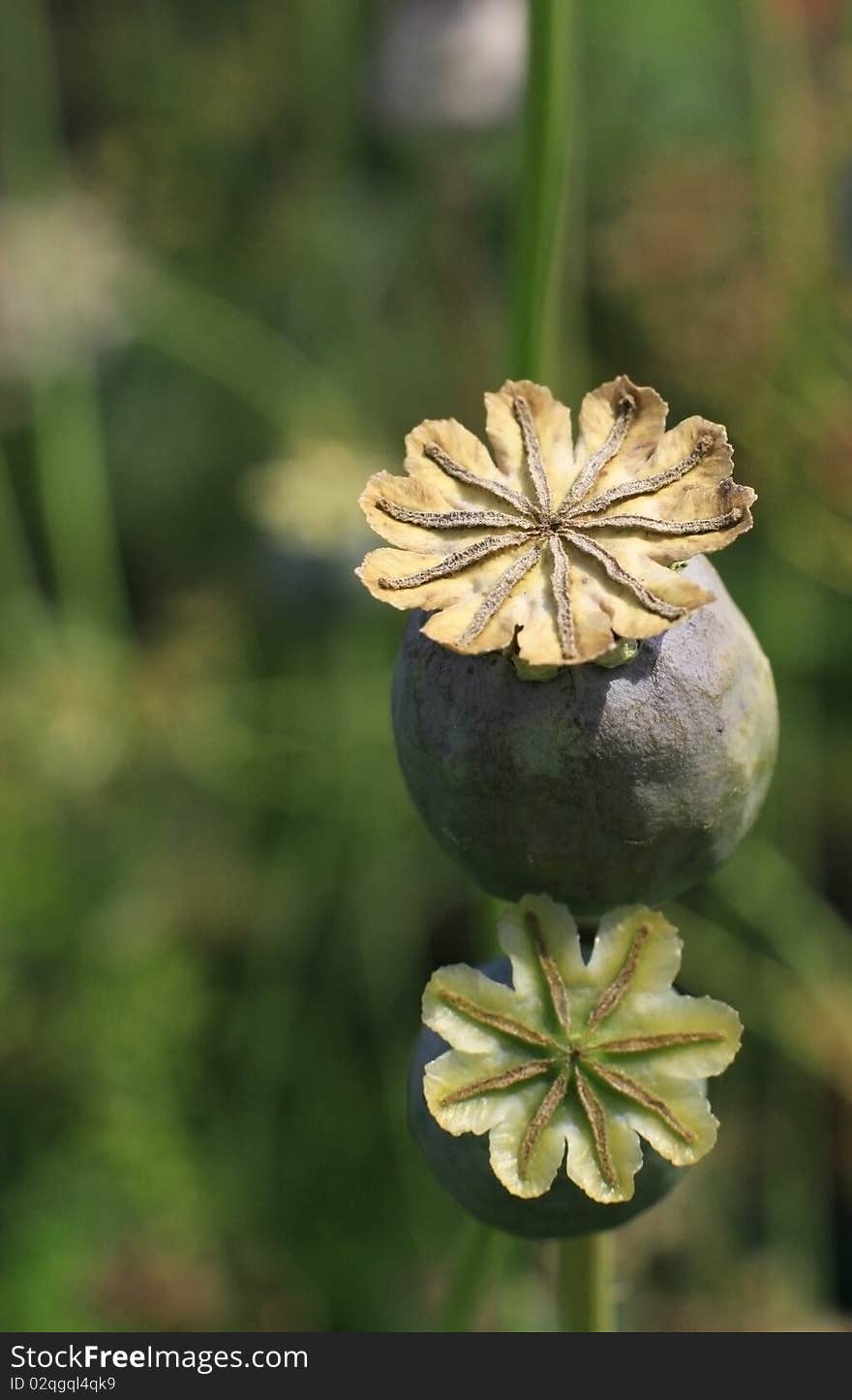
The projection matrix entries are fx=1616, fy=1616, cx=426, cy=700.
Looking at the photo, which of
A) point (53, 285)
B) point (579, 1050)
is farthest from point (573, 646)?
point (53, 285)

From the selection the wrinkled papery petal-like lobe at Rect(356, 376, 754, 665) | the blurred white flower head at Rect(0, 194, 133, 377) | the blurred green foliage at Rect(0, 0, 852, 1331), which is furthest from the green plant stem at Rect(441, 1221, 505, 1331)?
the blurred white flower head at Rect(0, 194, 133, 377)

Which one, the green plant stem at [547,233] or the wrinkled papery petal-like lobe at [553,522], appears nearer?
the wrinkled papery petal-like lobe at [553,522]

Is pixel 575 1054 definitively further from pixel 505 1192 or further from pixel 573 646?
pixel 573 646

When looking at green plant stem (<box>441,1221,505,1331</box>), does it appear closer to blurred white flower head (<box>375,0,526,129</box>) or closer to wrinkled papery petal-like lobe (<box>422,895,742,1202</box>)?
wrinkled papery petal-like lobe (<box>422,895,742,1202</box>)

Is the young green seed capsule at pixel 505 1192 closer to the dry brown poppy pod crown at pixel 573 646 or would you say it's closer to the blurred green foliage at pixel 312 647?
the dry brown poppy pod crown at pixel 573 646

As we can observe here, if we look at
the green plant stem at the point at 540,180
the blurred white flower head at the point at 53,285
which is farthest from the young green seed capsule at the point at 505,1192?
the blurred white flower head at the point at 53,285
